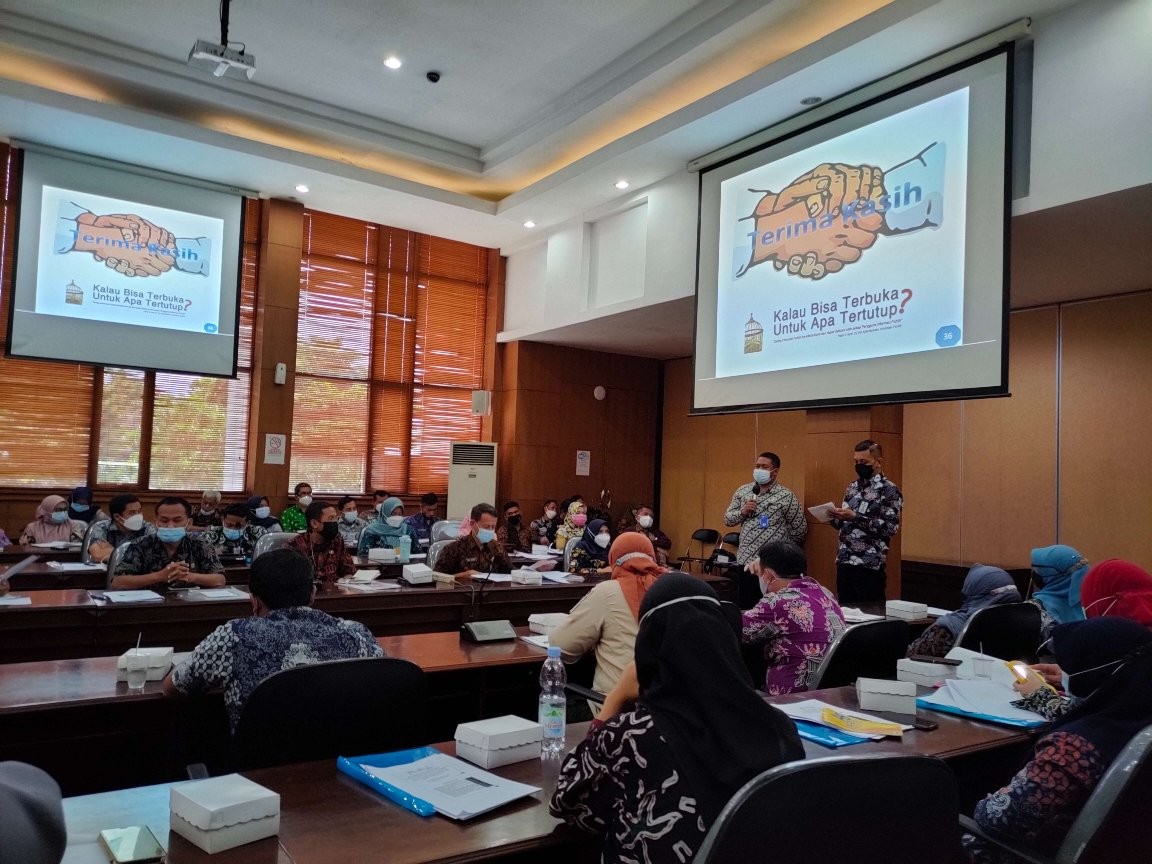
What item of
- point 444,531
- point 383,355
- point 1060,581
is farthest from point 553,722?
point 383,355

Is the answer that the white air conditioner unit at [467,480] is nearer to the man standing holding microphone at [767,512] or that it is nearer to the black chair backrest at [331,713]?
the man standing holding microphone at [767,512]

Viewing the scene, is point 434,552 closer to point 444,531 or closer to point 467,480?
point 444,531

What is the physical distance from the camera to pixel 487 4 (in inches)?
225

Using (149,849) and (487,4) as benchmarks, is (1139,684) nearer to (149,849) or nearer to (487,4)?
(149,849)

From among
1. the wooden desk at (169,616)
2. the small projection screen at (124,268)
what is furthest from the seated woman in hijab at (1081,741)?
the small projection screen at (124,268)

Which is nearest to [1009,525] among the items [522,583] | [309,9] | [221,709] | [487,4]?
[522,583]

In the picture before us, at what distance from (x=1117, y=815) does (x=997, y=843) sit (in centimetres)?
29

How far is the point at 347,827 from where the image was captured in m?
1.60

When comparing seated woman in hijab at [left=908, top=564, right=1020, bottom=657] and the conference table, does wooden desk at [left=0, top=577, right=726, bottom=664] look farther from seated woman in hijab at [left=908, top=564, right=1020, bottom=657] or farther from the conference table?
seated woman in hijab at [left=908, top=564, right=1020, bottom=657]

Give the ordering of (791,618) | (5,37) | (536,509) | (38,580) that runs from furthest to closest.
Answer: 1. (536,509)
2. (5,37)
3. (38,580)
4. (791,618)

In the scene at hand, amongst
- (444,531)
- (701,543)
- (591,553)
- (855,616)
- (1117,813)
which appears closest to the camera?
(1117,813)

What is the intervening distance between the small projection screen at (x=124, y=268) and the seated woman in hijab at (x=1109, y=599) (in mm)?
7518

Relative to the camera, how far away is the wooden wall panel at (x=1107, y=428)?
5.98m

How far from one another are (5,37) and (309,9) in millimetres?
2500
